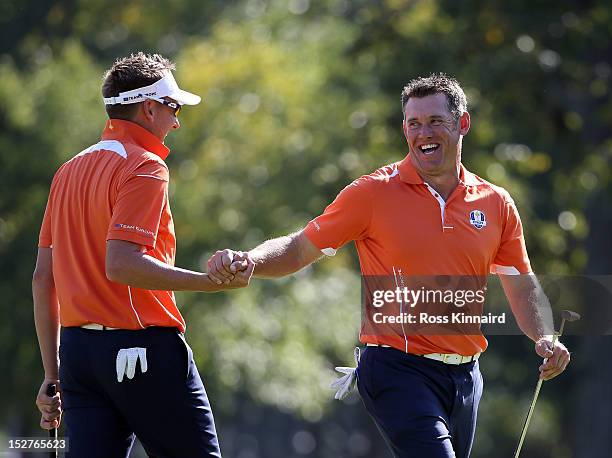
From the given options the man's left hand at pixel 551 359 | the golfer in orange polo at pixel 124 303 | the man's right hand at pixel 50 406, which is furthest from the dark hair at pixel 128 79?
the man's left hand at pixel 551 359

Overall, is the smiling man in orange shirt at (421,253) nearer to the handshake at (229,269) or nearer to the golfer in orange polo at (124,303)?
the handshake at (229,269)

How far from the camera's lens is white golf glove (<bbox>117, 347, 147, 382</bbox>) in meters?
5.71

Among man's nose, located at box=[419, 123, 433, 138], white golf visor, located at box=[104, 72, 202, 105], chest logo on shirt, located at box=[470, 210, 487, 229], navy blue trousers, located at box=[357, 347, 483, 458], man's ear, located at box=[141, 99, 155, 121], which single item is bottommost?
navy blue trousers, located at box=[357, 347, 483, 458]

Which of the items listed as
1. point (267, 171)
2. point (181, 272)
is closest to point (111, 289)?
point (181, 272)

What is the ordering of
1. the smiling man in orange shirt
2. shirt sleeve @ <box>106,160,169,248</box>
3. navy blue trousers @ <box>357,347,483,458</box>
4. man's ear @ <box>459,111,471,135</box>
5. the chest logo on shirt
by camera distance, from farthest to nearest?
man's ear @ <box>459,111,471,135</box>
the chest logo on shirt
the smiling man in orange shirt
navy blue trousers @ <box>357,347,483,458</box>
shirt sleeve @ <box>106,160,169,248</box>

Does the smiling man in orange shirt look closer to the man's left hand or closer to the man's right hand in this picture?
the man's left hand

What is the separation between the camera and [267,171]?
2450 centimetres

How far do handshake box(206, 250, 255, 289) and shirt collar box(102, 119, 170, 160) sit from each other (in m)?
0.56

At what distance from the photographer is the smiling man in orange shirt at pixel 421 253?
249 inches

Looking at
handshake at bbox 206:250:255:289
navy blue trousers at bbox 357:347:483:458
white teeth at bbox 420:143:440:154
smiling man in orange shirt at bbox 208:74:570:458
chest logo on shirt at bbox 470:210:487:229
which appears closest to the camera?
handshake at bbox 206:250:255:289

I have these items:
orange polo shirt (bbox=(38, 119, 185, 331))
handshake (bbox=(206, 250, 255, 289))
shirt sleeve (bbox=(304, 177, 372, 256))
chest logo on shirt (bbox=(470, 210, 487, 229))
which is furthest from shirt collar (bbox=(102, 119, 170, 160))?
chest logo on shirt (bbox=(470, 210, 487, 229))

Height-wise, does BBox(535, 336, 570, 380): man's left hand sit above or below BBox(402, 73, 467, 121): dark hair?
below

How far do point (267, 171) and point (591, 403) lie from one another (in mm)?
7502

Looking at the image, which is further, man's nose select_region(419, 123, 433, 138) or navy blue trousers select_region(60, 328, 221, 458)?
man's nose select_region(419, 123, 433, 138)
